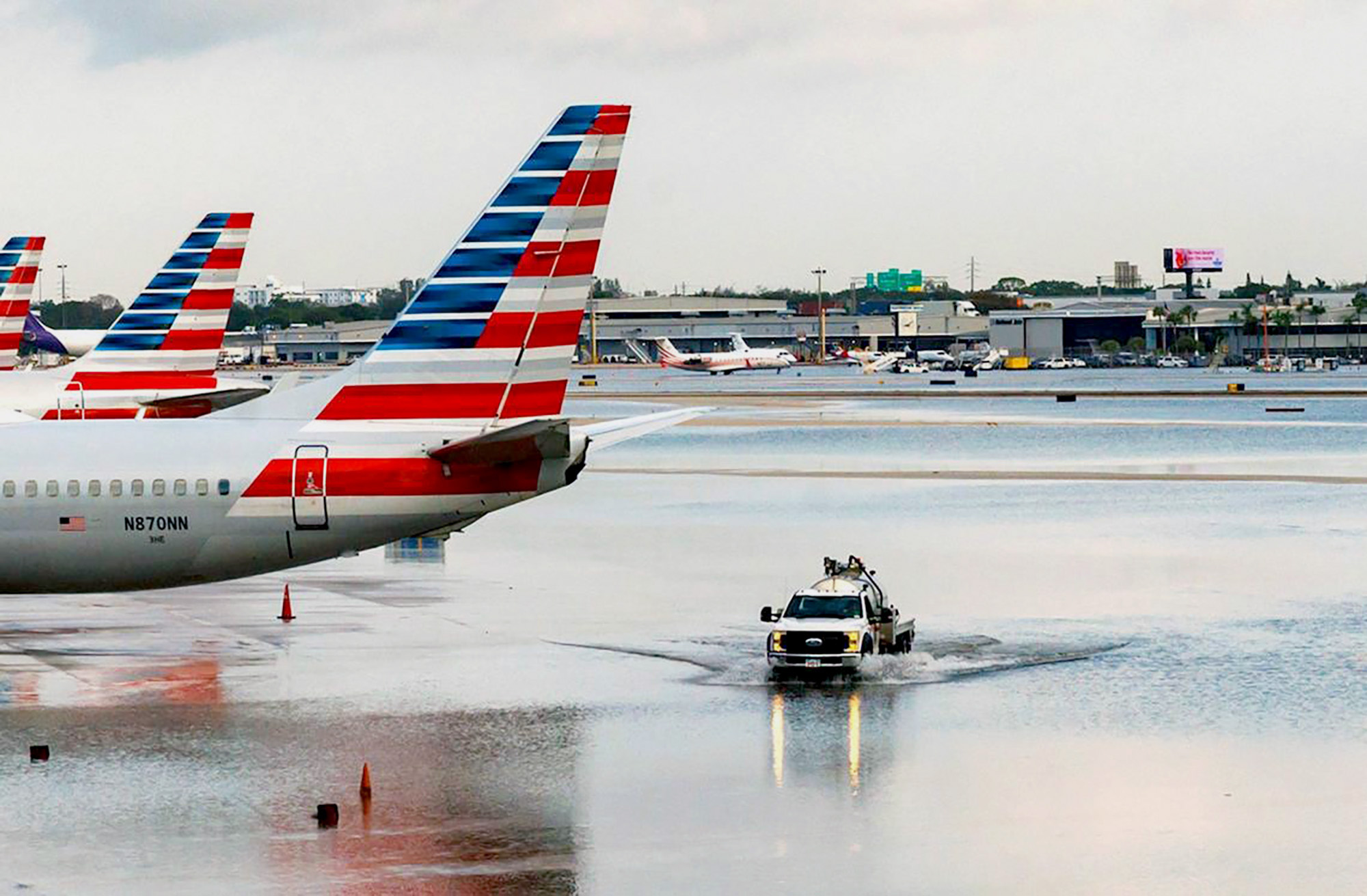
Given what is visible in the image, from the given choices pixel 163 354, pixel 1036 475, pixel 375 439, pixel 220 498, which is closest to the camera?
pixel 220 498

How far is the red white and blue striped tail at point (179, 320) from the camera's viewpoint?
224 feet

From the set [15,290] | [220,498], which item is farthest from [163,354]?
[220,498]

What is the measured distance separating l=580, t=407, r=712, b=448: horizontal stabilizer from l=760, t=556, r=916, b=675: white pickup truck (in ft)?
16.7

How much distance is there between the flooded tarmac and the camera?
25688 mm

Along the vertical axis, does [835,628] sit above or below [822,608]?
below

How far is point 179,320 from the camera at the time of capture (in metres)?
69.4

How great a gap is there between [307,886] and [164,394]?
1857 inches

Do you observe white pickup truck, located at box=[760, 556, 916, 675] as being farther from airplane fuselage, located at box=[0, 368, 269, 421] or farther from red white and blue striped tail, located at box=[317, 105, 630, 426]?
airplane fuselage, located at box=[0, 368, 269, 421]

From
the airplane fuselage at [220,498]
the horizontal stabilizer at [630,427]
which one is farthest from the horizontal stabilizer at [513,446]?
the horizontal stabilizer at [630,427]

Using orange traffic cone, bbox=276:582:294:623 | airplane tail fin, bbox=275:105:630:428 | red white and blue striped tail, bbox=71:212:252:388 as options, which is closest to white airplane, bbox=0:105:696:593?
airplane tail fin, bbox=275:105:630:428

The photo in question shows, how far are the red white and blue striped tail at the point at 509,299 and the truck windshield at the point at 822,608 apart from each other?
614 cm

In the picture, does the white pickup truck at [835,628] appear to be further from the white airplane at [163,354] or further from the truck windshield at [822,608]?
the white airplane at [163,354]

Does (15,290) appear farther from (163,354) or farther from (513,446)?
(513,446)

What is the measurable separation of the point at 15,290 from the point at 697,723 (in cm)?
6081
